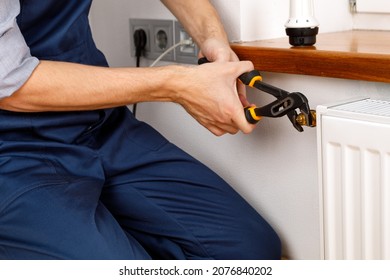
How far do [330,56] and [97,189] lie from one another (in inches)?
18.2

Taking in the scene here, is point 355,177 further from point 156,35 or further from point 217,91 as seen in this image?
point 156,35

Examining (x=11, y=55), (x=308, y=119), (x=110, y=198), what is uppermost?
(x=11, y=55)

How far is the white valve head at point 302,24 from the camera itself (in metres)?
1.33

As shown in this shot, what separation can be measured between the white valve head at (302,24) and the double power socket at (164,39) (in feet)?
0.95

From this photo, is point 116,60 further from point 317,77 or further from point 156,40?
point 317,77

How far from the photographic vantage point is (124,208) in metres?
1.45

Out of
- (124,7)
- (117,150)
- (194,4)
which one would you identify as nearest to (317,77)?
(194,4)

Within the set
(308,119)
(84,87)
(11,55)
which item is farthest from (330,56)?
(11,55)

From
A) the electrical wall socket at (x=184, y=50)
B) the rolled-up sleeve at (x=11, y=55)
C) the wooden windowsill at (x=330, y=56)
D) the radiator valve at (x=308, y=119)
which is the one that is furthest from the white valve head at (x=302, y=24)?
the rolled-up sleeve at (x=11, y=55)

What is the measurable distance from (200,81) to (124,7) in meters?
0.56

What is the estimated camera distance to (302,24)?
1.33 meters

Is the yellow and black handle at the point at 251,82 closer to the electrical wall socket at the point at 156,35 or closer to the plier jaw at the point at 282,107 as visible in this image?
the plier jaw at the point at 282,107

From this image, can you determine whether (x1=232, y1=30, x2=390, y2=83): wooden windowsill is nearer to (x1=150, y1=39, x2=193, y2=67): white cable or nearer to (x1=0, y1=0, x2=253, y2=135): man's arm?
(x1=0, y1=0, x2=253, y2=135): man's arm
